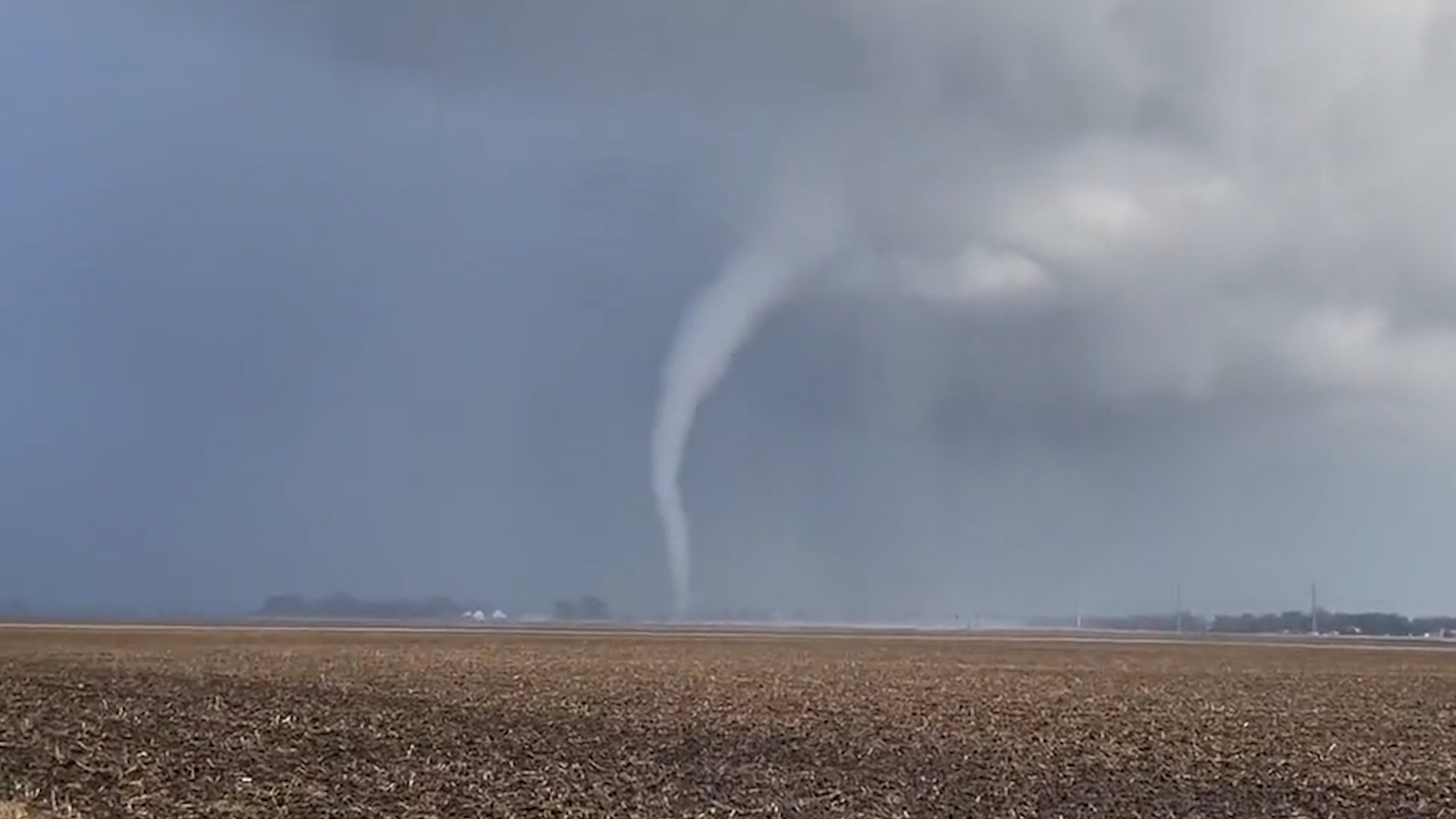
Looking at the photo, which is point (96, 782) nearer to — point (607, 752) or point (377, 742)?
point (377, 742)

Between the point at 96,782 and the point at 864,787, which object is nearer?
the point at 96,782

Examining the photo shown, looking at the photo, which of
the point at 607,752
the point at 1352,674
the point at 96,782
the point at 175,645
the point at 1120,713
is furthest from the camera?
the point at 175,645

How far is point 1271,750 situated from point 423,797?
65.9ft

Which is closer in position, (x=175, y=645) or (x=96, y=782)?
(x=96, y=782)

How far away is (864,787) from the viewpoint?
1029 inches

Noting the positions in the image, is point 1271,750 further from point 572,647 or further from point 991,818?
point 572,647

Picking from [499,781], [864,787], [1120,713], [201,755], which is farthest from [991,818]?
[1120,713]

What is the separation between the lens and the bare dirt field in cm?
2319

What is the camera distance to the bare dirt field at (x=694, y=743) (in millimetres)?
Result: 23188

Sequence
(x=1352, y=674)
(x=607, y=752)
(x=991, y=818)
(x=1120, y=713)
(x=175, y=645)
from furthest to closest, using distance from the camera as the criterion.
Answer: (x=175, y=645) → (x=1352, y=674) → (x=1120, y=713) → (x=607, y=752) → (x=991, y=818)

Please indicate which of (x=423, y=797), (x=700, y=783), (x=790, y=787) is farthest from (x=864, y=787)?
(x=423, y=797)

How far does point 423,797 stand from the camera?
22.9 metres

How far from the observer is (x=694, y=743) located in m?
31.3

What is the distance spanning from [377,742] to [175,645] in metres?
54.6
